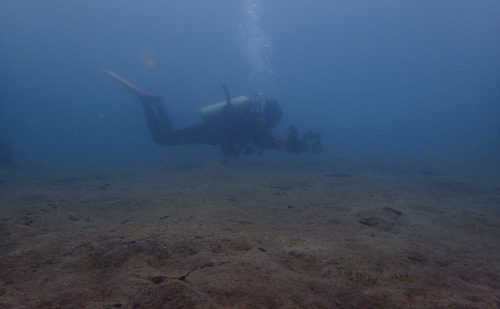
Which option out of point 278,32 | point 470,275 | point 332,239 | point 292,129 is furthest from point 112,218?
point 278,32

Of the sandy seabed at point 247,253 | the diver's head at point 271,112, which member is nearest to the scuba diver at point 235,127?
the diver's head at point 271,112

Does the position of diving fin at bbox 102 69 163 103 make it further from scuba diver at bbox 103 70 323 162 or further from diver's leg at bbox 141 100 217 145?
diver's leg at bbox 141 100 217 145

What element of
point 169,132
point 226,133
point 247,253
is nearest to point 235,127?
point 226,133

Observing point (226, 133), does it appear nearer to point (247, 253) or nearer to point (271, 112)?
point (271, 112)

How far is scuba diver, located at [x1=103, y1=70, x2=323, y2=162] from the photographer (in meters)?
13.1

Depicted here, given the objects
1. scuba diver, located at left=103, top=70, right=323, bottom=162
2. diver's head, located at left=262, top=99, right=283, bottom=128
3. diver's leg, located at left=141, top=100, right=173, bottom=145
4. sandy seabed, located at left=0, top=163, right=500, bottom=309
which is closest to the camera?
sandy seabed, located at left=0, top=163, right=500, bottom=309

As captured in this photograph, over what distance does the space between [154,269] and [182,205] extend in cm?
325

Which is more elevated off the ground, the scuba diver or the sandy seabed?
the scuba diver

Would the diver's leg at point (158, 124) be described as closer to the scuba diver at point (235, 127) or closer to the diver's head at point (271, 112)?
the scuba diver at point (235, 127)

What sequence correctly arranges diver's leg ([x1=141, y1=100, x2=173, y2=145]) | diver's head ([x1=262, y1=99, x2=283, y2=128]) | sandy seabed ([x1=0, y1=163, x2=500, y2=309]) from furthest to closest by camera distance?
diver's leg ([x1=141, y1=100, x2=173, y2=145])
diver's head ([x1=262, y1=99, x2=283, y2=128])
sandy seabed ([x1=0, y1=163, x2=500, y2=309])

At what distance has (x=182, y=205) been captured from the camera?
6.76m

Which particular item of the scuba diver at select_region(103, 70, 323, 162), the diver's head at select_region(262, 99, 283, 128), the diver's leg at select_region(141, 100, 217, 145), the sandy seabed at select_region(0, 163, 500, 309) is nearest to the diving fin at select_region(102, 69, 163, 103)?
the scuba diver at select_region(103, 70, 323, 162)

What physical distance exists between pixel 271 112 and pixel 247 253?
33.1 ft

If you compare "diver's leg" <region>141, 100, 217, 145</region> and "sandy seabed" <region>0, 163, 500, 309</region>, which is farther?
"diver's leg" <region>141, 100, 217, 145</region>
